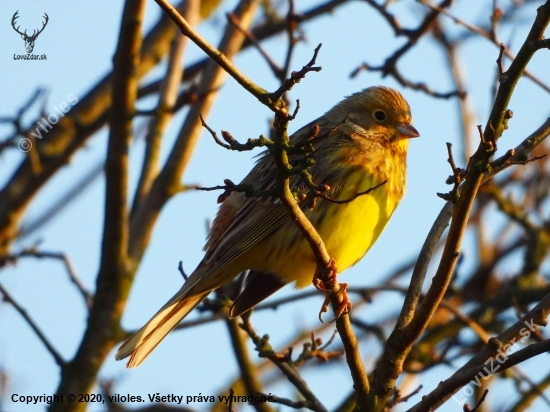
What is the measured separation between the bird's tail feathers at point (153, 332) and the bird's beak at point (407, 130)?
1872mm

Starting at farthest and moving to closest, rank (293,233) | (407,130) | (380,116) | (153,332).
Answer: (380,116) → (407,130) → (153,332) → (293,233)

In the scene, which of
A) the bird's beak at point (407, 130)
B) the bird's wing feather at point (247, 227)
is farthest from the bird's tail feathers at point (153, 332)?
the bird's beak at point (407, 130)

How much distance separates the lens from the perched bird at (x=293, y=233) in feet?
17.9

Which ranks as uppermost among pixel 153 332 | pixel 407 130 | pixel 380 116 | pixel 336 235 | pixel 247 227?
pixel 380 116

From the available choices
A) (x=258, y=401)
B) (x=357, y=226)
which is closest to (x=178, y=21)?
(x=357, y=226)

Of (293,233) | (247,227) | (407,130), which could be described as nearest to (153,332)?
(247,227)

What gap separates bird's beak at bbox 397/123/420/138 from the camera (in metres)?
6.21

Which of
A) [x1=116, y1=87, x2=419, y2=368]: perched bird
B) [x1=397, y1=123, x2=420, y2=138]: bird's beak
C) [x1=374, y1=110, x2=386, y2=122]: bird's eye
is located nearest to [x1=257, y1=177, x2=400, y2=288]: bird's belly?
[x1=116, y1=87, x2=419, y2=368]: perched bird

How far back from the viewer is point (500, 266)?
8734 mm

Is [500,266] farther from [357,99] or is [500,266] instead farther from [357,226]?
[357,226]

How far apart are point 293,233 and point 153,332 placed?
110 centimetres

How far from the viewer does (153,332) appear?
568cm

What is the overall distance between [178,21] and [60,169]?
377 cm

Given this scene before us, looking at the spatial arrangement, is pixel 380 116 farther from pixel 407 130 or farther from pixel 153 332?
pixel 153 332
